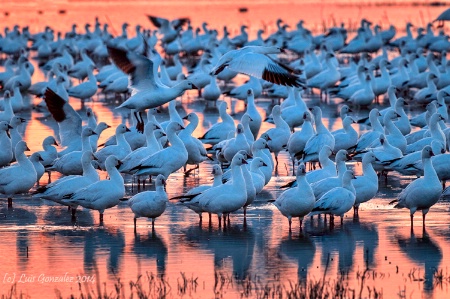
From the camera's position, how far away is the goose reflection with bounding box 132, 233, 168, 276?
10.6 meters

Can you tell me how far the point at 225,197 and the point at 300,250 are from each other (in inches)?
51.5

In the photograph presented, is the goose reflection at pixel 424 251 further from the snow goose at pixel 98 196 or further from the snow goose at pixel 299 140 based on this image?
the snow goose at pixel 299 140

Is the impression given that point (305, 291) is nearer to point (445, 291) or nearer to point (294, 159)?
point (445, 291)

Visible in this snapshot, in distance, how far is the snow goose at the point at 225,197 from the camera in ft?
39.3

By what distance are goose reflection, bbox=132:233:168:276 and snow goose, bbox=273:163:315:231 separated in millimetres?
1447

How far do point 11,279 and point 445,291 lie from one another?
3929 mm

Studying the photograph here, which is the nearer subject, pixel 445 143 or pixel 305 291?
pixel 305 291

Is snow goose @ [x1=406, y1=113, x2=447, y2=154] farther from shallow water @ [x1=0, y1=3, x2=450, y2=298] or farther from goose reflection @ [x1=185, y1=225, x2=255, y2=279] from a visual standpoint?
goose reflection @ [x1=185, y1=225, x2=255, y2=279]

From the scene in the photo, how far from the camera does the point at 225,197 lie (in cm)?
1199

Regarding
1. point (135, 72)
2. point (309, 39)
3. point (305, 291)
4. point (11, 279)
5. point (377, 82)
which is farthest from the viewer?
point (309, 39)

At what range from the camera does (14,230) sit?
12.1 metres

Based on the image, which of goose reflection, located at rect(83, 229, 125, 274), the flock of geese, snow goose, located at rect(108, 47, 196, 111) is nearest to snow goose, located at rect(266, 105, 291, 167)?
the flock of geese

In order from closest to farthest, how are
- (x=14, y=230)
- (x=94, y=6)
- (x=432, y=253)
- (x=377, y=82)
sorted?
(x=432, y=253)
(x=14, y=230)
(x=377, y=82)
(x=94, y=6)

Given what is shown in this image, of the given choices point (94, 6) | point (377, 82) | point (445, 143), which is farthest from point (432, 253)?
point (94, 6)
